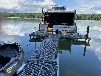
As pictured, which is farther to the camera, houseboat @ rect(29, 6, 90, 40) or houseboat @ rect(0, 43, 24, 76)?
houseboat @ rect(29, 6, 90, 40)

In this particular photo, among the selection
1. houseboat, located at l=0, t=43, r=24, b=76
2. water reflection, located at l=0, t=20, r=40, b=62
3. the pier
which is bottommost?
water reflection, located at l=0, t=20, r=40, b=62

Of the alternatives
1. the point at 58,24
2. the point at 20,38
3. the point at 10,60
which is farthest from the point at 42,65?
the point at 58,24

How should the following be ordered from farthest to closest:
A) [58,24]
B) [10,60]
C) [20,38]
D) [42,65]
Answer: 1. [58,24]
2. [20,38]
3. [42,65]
4. [10,60]

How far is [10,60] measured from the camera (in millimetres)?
16891

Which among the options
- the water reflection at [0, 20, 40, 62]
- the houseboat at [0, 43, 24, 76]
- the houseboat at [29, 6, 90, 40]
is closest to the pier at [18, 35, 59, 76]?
the houseboat at [0, 43, 24, 76]

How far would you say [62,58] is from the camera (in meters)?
27.9

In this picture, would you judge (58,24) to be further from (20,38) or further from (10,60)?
(10,60)

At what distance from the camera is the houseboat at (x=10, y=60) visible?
610 inches

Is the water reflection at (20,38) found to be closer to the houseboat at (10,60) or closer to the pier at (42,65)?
the pier at (42,65)

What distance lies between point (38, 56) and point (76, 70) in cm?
375

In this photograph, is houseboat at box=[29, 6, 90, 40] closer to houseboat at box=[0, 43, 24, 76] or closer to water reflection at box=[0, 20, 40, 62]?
A: water reflection at box=[0, 20, 40, 62]

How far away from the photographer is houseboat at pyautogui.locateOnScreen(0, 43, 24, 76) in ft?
50.8

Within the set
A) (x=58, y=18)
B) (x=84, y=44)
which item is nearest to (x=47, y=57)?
(x=84, y=44)

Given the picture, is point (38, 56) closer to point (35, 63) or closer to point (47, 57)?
point (47, 57)
